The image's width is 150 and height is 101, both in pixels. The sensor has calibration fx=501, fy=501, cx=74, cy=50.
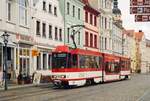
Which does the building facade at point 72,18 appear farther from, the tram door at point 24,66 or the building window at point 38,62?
the tram door at point 24,66

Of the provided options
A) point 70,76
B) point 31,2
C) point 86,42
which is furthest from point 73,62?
point 86,42

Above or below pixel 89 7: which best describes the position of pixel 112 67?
below

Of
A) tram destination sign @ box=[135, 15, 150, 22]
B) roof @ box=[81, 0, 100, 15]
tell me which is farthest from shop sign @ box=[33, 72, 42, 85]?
tram destination sign @ box=[135, 15, 150, 22]

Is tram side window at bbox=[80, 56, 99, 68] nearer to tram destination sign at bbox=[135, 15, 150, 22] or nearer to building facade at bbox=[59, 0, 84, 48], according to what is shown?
building facade at bbox=[59, 0, 84, 48]

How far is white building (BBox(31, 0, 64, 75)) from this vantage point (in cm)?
5303

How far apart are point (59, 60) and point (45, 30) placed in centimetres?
1627

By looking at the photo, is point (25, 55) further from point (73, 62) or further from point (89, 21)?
point (89, 21)

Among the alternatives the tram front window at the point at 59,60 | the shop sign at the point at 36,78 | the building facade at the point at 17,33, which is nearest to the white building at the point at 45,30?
the building facade at the point at 17,33

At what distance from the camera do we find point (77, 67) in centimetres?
4172

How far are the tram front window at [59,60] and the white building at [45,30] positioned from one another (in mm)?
11424

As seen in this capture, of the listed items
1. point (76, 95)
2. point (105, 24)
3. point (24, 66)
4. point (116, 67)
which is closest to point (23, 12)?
point (24, 66)

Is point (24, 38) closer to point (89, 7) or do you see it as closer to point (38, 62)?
point (38, 62)

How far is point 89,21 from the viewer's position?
76625 millimetres

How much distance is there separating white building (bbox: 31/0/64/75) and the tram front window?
37.5ft
